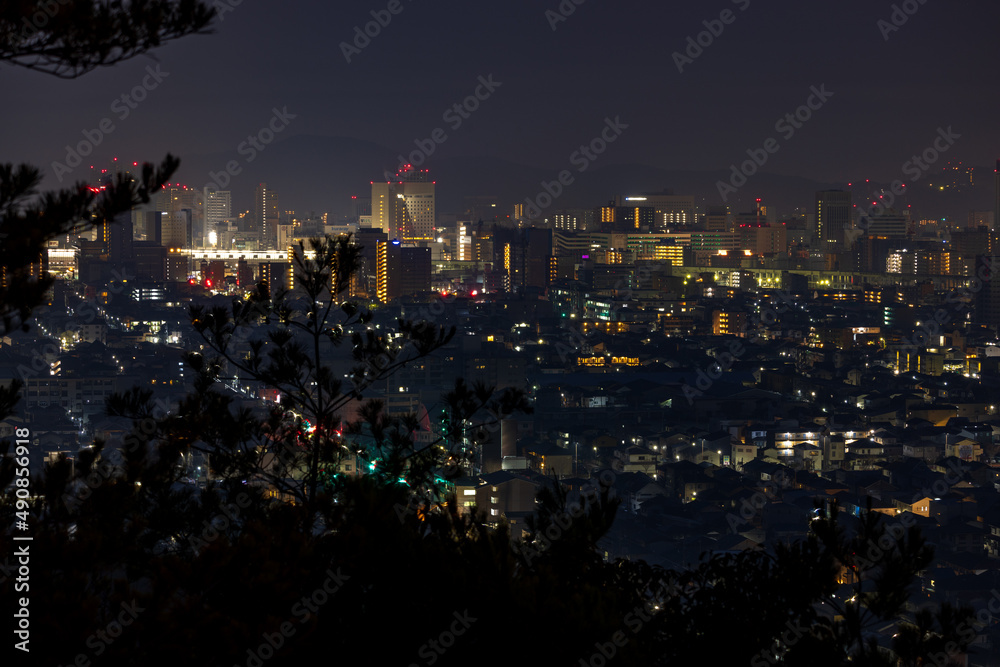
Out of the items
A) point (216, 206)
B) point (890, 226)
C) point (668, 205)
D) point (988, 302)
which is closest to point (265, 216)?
point (216, 206)

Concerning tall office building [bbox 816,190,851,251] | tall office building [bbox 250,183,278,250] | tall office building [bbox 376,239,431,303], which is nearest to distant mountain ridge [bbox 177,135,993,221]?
tall office building [bbox 250,183,278,250]

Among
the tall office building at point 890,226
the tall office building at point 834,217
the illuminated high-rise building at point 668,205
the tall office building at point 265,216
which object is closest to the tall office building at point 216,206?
the tall office building at point 265,216

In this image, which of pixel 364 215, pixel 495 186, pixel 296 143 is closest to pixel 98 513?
pixel 364 215

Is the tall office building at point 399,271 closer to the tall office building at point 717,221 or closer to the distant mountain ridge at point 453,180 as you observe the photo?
the tall office building at point 717,221

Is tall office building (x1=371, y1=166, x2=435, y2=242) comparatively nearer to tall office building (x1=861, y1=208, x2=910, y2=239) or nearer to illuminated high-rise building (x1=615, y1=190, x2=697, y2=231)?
illuminated high-rise building (x1=615, y1=190, x2=697, y2=231)

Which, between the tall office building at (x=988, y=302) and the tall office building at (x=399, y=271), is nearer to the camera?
the tall office building at (x=988, y=302)

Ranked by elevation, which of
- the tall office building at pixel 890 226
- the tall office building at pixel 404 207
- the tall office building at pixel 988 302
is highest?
the tall office building at pixel 404 207
